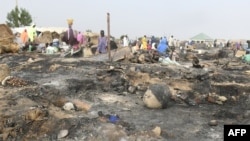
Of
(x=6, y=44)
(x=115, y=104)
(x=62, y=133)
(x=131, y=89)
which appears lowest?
(x=62, y=133)

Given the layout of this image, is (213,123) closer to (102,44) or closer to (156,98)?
(156,98)

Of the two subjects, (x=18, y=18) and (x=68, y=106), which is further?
(x=18, y=18)

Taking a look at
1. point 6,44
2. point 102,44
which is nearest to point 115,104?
point 102,44

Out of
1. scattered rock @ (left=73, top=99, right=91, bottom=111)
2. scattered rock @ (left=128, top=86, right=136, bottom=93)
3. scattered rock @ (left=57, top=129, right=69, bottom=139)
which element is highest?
scattered rock @ (left=128, top=86, right=136, bottom=93)

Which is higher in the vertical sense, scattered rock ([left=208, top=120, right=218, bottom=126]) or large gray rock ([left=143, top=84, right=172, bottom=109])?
large gray rock ([left=143, top=84, right=172, bottom=109])

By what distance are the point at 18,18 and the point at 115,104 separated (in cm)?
3457

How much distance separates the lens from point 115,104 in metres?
7.50

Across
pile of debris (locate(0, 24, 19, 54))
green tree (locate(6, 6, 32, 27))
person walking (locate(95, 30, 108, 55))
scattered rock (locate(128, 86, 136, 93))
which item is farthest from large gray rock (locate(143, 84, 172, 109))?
green tree (locate(6, 6, 32, 27))

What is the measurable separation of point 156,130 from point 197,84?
3444 millimetres

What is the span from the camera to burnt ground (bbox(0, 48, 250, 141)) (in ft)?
19.7

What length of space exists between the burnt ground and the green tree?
30051 millimetres

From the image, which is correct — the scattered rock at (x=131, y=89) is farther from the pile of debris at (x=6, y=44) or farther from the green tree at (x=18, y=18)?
the green tree at (x=18, y=18)

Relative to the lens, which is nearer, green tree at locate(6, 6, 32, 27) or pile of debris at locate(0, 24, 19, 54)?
pile of debris at locate(0, 24, 19, 54)

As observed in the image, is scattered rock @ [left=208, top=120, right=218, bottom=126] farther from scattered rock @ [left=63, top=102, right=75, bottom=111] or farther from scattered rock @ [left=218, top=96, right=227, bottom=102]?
scattered rock @ [left=63, top=102, right=75, bottom=111]
